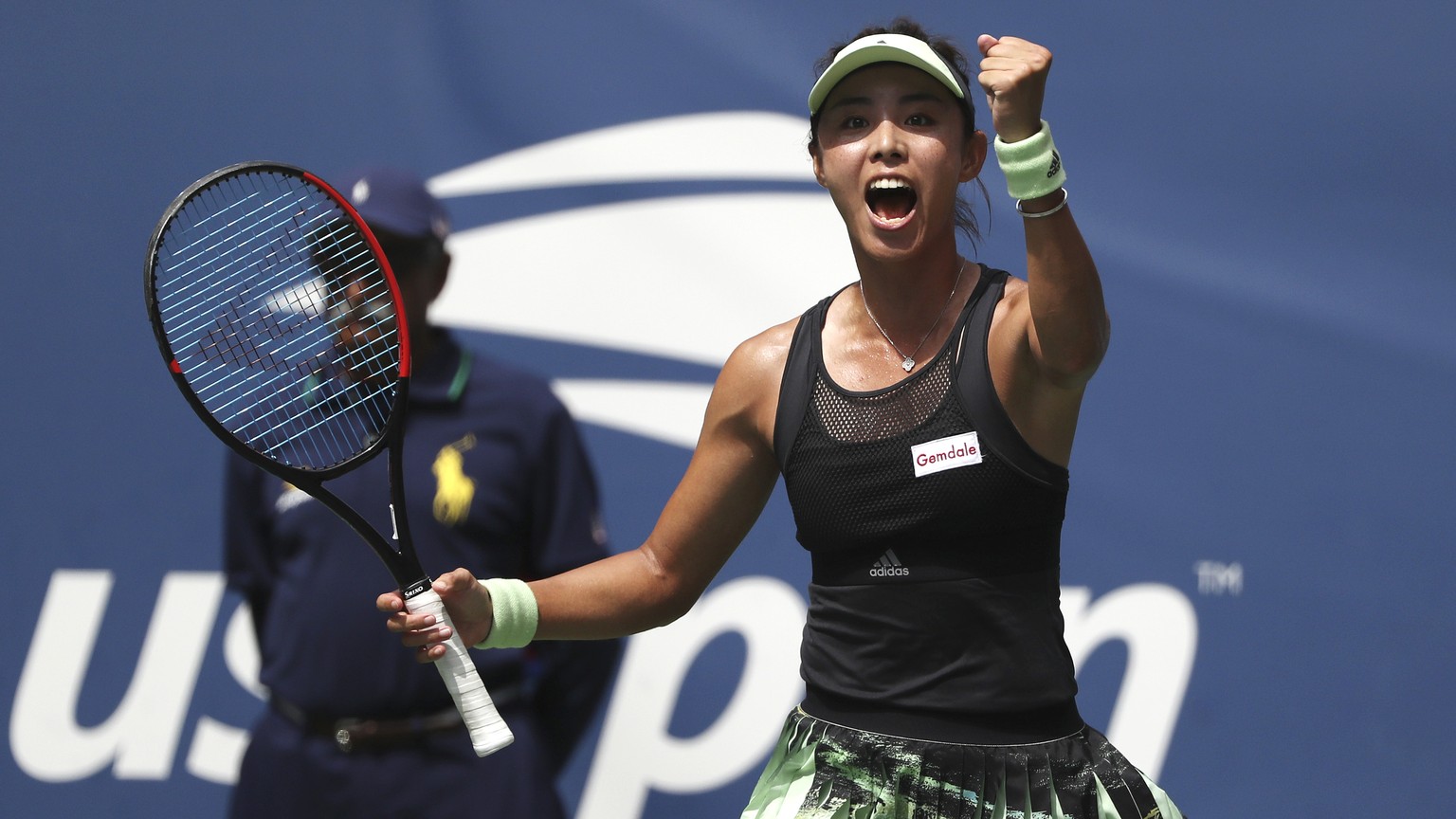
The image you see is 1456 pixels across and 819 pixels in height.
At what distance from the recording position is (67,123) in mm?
3881

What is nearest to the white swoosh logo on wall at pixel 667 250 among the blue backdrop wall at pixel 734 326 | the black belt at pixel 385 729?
the blue backdrop wall at pixel 734 326

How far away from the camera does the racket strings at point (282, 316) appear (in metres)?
2.89

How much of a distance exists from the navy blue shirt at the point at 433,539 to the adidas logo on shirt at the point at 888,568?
3.76ft

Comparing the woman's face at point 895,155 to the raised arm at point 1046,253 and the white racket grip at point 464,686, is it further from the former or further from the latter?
the white racket grip at point 464,686

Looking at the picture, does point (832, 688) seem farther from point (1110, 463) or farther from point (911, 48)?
point (1110, 463)

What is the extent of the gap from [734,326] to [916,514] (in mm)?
1686

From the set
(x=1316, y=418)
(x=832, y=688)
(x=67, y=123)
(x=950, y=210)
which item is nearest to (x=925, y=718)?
(x=832, y=688)

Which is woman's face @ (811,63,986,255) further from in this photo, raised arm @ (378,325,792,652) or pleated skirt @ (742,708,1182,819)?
pleated skirt @ (742,708,1182,819)

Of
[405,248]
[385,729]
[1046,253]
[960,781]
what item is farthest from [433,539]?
[1046,253]

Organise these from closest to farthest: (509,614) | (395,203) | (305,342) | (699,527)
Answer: (509,614) < (699,527) < (395,203) < (305,342)

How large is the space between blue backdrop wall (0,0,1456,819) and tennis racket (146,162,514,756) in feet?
1.30

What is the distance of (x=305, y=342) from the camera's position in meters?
3.51

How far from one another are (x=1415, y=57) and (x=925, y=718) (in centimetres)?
223

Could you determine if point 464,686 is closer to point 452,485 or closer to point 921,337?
point 921,337
